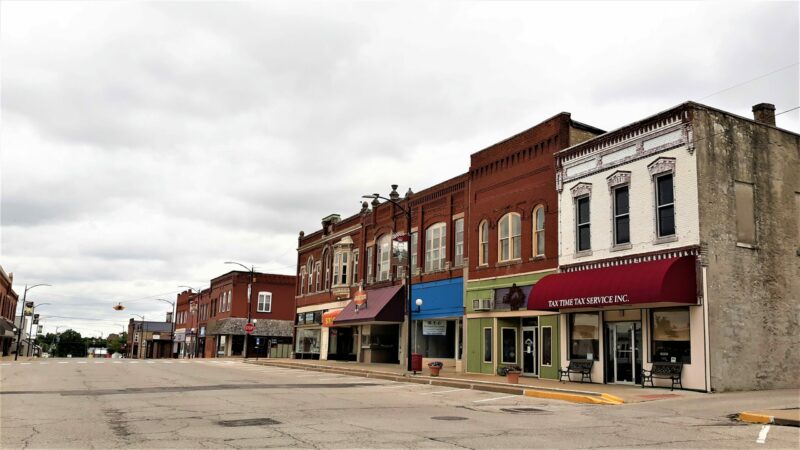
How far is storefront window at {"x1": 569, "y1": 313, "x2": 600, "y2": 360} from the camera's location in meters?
24.3

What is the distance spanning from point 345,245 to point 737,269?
2862 centimetres

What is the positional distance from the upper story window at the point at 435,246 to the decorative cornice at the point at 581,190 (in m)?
10.6

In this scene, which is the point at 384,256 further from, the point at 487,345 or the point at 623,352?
the point at 623,352

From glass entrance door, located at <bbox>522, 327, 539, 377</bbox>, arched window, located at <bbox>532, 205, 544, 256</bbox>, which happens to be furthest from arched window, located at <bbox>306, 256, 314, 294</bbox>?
arched window, located at <bbox>532, 205, 544, 256</bbox>

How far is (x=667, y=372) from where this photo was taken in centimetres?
2073

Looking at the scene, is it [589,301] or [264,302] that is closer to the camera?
[589,301]

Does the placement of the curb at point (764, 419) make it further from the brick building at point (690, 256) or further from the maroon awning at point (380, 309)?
the maroon awning at point (380, 309)

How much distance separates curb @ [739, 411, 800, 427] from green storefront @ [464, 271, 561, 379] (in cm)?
1187

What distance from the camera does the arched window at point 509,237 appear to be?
→ 95.7ft

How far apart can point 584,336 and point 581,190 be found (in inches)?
217

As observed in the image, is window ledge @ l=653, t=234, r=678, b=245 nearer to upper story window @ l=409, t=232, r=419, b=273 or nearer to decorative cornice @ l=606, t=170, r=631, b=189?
decorative cornice @ l=606, t=170, r=631, b=189

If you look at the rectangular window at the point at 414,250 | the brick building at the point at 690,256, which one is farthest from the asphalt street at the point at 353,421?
the rectangular window at the point at 414,250

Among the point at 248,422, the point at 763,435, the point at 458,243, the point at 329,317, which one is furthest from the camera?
the point at 329,317

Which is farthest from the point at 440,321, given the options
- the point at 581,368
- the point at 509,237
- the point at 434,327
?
the point at 581,368
